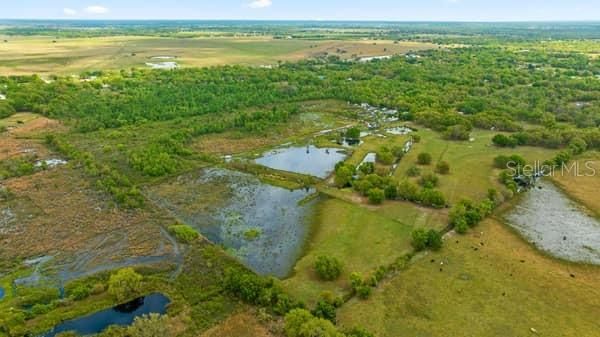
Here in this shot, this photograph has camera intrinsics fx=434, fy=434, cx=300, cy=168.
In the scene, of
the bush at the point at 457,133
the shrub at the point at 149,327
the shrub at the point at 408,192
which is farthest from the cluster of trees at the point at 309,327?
the bush at the point at 457,133

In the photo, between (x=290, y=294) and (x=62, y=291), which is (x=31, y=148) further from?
(x=290, y=294)

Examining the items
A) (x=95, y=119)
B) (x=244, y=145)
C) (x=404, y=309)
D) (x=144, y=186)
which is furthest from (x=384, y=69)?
(x=404, y=309)

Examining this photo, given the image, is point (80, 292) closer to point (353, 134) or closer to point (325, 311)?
point (325, 311)

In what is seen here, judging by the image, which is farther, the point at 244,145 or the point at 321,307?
the point at 244,145

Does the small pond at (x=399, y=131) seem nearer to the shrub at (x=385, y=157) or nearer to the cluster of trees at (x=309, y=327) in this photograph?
the shrub at (x=385, y=157)

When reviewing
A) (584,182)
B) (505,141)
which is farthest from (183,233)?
(505,141)
